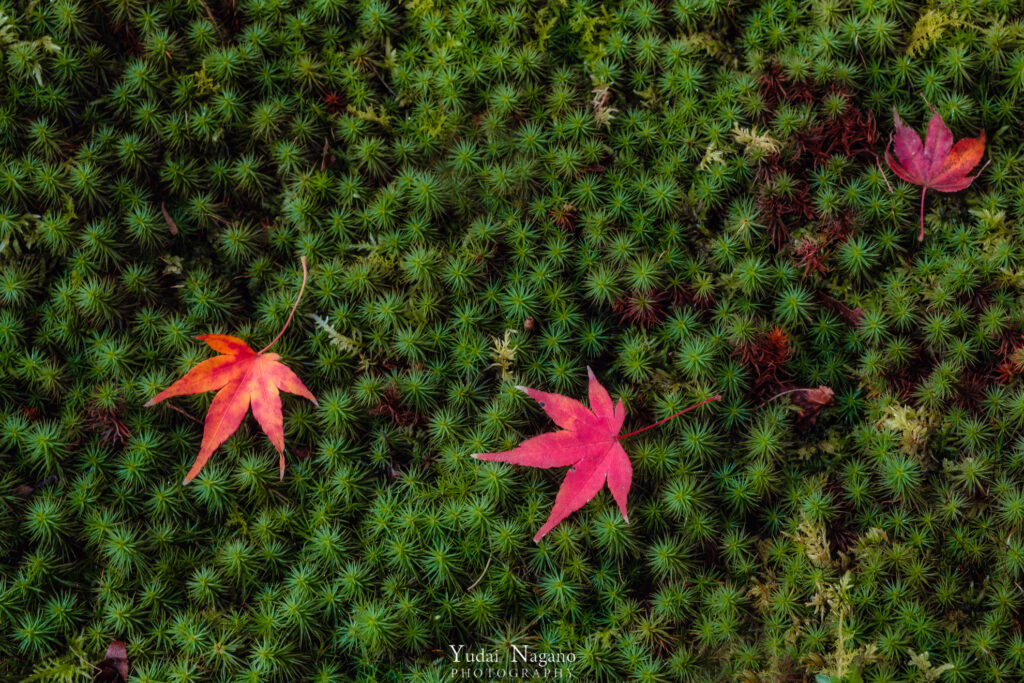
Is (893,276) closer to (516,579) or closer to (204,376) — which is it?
(516,579)

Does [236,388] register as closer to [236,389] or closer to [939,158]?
[236,389]

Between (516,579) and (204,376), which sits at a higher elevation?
(204,376)

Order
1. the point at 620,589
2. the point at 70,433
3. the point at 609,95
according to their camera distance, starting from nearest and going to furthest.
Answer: the point at 620,589 < the point at 70,433 < the point at 609,95

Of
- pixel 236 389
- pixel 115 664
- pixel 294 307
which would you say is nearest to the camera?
pixel 115 664

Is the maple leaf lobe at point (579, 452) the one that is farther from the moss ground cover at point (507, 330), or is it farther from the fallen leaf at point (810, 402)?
the fallen leaf at point (810, 402)

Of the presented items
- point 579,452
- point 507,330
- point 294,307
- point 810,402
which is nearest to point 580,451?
point 579,452

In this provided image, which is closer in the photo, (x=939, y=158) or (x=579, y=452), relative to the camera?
(x=579, y=452)

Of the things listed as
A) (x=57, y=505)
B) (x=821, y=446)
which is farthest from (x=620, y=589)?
(x=57, y=505)
